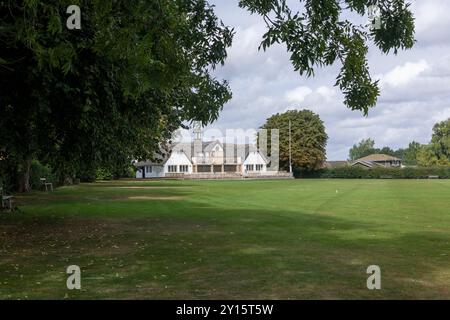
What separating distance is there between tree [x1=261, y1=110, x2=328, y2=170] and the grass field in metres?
90.0

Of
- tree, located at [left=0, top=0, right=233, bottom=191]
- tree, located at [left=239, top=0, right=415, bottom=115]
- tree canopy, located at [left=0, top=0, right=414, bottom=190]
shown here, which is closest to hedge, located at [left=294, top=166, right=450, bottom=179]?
tree, located at [left=0, top=0, right=233, bottom=191]

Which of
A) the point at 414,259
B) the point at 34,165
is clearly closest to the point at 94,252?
the point at 414,259

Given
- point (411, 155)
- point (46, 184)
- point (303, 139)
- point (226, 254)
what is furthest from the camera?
point (411, 155)

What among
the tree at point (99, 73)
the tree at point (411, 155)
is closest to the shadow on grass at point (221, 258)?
the tree at point (99, 73)

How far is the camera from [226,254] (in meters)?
13.0

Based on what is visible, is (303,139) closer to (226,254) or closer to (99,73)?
(99,73)

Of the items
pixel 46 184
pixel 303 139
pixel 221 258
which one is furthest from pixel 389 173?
pixel 221 258

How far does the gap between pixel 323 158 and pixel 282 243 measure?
102m

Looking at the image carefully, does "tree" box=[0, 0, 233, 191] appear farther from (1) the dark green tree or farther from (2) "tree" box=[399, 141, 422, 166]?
(2) "tree" box=[399, 141, 422, 166]

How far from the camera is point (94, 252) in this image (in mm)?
13711

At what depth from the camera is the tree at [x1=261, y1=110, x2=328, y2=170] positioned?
4464 inches

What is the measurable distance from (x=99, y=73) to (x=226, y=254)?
6.78 m

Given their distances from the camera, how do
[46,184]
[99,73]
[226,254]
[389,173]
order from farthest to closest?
1. [389,173]
2. [46,184]
3. [99,73]
4. [226,254]
